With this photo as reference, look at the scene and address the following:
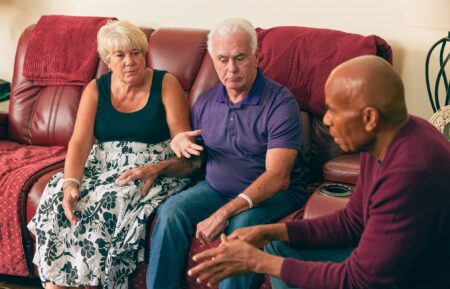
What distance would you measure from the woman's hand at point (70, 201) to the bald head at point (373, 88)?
3.80 feet

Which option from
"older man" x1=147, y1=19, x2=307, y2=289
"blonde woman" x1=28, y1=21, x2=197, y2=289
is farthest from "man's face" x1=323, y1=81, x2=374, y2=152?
"blonde woman" x1=28, y1=21, x2=197, y2=289

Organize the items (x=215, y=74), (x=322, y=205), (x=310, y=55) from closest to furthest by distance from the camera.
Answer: (x=322, y=205)
(x=310, y=55)
(x=215, y=74)

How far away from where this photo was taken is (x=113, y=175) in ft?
7.11

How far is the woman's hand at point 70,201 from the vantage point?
2008 millimetres

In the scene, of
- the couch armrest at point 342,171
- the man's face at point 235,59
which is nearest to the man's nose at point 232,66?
the man's face at point 235,59

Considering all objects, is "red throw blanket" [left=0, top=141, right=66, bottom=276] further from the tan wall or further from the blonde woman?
the tan wall

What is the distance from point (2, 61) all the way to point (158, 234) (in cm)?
198

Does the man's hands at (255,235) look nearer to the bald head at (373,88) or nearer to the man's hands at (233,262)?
the man's hands at (233,262)

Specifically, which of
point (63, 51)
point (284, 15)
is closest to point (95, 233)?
point (63, 51)

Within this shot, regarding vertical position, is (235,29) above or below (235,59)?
above

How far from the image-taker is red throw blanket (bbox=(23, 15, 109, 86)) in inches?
109

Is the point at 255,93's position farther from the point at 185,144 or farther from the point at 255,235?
the point at 255,235

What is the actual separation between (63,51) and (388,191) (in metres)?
2.07

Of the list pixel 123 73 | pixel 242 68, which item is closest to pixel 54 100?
pixel 123 73
